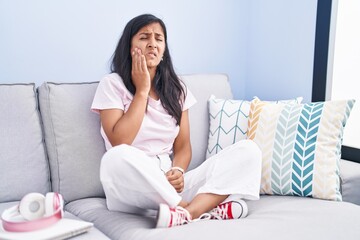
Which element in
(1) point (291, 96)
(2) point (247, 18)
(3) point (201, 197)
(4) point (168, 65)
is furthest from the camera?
(2) point (247, 18)

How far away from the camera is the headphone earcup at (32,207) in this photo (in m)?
1.00

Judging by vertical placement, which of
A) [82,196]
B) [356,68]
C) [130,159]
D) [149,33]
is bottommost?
[82,196]

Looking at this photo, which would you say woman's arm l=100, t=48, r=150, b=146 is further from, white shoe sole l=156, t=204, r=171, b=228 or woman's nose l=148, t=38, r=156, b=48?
white shoe sole l=156, t=204, r=171, b=228

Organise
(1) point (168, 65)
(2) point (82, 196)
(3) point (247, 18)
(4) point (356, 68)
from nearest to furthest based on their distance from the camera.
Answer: (2) point (82, 196) → (1) point (168, 65) → (4) point (356, 68) → (3) point (247, 18)

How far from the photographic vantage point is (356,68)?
193 centimetres

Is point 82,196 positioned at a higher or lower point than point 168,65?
lower

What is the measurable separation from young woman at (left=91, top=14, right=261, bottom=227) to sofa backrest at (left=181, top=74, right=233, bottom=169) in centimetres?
10

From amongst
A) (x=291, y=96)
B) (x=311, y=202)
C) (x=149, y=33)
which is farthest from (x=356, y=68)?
(x=149, y=33)

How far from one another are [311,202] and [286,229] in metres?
0.31

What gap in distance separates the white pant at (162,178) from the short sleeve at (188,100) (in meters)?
0.26

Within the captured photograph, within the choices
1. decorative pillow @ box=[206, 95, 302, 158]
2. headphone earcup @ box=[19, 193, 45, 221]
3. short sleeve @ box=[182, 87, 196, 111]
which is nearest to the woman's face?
short sleeve @ box=[182, 87, 196, 111]

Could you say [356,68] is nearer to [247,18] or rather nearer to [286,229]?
[247,18]

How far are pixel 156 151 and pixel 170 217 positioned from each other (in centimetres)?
41

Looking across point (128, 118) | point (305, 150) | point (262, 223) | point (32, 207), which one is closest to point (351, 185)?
point (305, 150)
